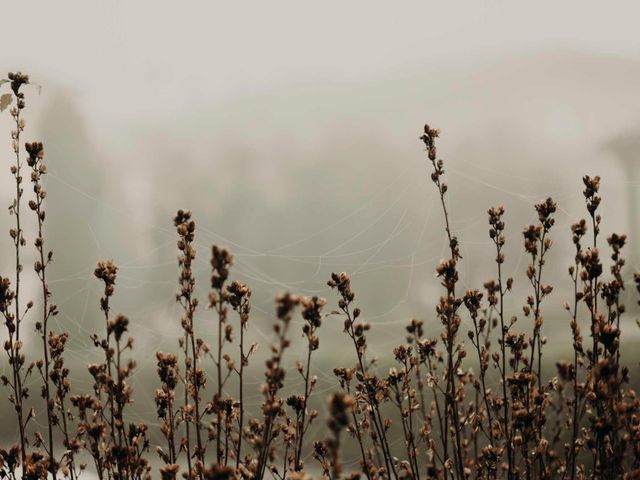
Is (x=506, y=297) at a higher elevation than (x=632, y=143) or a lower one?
lower

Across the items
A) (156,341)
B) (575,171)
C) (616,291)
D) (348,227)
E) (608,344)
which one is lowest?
(608,344)

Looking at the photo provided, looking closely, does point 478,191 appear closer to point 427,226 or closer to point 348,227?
point 427,226

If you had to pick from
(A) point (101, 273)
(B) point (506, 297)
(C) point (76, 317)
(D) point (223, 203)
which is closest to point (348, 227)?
(D) point (223, 203)

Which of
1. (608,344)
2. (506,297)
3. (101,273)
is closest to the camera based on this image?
(608,344)

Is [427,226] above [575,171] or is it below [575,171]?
below

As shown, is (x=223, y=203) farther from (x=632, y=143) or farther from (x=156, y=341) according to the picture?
(x=632, y=143)

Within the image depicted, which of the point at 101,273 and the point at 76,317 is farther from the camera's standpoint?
the point at 76,317

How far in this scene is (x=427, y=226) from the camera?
317cm

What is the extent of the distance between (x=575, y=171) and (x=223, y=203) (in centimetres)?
189

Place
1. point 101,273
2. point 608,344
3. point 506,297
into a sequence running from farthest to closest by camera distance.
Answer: point 506,297 → point 101,273 → point 608,344

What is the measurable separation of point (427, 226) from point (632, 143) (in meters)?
1.16

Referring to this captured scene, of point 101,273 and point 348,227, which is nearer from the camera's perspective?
point 101,273

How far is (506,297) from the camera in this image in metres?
3.08

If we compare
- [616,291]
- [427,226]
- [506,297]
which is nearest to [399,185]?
[427,226]
